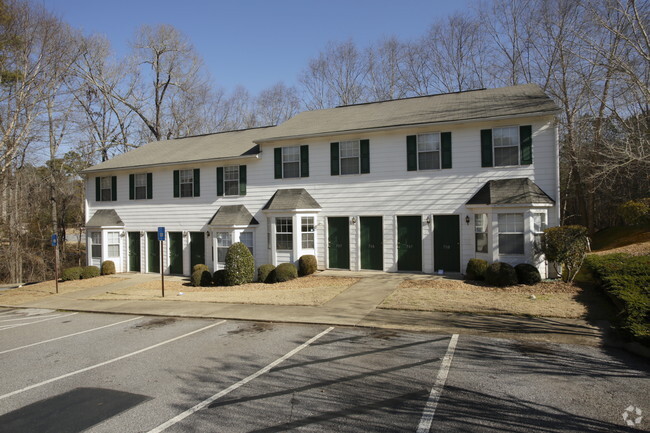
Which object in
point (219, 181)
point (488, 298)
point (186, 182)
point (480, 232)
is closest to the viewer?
point (488, 298)

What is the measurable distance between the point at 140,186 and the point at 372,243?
13.5 metres

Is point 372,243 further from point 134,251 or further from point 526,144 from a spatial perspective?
point 134,251

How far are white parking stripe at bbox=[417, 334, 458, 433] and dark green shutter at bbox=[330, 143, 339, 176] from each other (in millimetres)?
10841

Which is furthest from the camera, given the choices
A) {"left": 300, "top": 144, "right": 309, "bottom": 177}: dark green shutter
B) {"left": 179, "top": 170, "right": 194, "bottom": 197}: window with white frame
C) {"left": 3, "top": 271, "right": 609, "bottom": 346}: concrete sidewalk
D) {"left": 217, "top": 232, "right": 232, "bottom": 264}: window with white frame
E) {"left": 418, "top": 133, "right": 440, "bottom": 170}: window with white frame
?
{"left": 179, "top": 170, "right": 194, "bottom": 197}: window with white frame

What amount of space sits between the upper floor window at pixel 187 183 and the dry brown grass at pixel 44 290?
17.1 feet

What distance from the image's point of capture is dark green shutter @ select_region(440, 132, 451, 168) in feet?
50.8

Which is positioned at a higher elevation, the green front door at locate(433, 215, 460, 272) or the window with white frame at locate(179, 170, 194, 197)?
the window with white frame at locate(179, 170, 194, 197)

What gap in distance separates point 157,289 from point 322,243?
7091 millimetres

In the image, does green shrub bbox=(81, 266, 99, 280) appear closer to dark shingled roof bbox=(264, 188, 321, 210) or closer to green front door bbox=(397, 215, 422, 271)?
dark shingled roof bbox=(264, 188, 321, 210)

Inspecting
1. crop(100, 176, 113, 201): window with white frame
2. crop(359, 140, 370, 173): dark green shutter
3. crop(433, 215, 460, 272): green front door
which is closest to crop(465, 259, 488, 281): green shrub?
crop(433, 215, 460, 272): green front door

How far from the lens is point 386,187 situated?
645 inches

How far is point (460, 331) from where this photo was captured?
834 cm

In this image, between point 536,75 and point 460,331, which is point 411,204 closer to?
point 460,331

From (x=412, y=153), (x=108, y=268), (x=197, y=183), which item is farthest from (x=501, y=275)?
(x=108, y=268)
